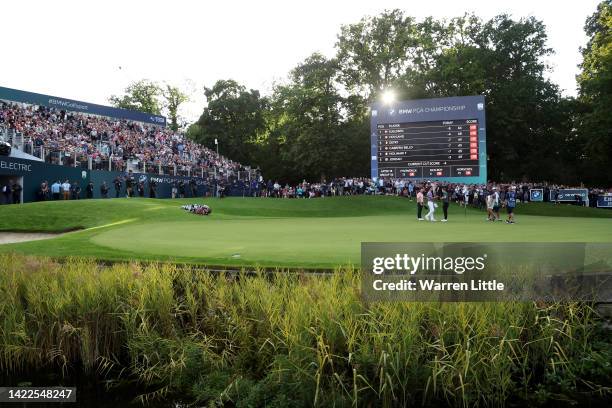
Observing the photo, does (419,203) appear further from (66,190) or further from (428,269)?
(66,190)

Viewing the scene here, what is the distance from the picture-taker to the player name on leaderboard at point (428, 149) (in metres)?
36.5

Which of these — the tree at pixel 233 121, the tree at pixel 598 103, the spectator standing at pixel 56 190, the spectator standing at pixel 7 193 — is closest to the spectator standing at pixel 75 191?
the spectator standing at pixel 56 190

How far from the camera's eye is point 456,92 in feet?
183

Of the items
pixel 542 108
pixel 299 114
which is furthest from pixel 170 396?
pixel 542 108

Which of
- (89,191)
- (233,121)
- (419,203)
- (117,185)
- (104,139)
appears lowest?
(419,203)

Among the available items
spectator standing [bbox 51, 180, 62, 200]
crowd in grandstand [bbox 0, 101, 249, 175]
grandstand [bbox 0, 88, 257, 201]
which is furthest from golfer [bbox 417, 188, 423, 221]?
crowd in grandstand [bbox 0, 101, 249, 175]

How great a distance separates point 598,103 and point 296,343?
51.8 metres

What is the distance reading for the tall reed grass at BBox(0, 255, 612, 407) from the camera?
19.5ft

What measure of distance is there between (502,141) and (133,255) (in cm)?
5247

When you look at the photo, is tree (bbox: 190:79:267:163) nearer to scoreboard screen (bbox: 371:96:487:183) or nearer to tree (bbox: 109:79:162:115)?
tree (bbox: 109:79:162:115)

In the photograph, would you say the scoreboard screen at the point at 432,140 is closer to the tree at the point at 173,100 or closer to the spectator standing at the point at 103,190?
the spectator standing at the point at 103,190
